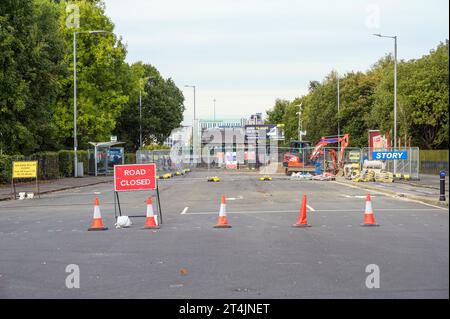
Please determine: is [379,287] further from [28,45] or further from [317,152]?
[317,152]

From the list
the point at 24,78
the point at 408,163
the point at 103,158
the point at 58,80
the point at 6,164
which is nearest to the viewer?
the point at 6,164

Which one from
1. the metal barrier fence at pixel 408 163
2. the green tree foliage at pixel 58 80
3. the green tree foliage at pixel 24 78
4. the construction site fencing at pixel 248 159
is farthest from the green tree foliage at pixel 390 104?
the green tree foliage at pixel 24 78

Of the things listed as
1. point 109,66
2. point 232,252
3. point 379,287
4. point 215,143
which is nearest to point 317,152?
point 109,66

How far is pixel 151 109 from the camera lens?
91875 mm

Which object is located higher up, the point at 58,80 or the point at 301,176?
the point at 58,80

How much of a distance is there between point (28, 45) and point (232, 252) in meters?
33.7

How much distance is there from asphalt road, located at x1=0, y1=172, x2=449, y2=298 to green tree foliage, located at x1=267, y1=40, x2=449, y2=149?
21.4 ft

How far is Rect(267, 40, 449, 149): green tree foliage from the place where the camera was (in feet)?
162

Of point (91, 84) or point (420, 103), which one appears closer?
point (420, 103)

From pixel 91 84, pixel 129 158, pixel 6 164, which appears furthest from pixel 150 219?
pixel 129 158

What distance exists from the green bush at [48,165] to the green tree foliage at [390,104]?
83.6ft

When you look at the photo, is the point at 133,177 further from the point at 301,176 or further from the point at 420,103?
the point at 420,103

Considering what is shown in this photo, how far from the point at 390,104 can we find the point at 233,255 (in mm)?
49238

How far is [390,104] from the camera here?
5844 centimetres
